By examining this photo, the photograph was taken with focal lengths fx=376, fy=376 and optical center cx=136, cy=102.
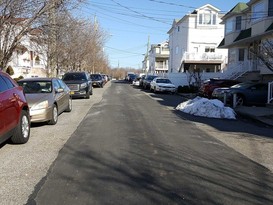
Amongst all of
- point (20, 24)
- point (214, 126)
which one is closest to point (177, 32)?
point (20, 24)

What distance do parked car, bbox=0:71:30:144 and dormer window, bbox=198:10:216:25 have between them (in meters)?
46.1

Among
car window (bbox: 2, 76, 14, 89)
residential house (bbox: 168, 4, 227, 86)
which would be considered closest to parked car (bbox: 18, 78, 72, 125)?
car window (bbox: 2, 76, 14, 89)

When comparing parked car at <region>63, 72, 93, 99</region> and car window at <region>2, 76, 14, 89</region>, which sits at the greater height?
car window at <region>2, 76, 14, 89</region>

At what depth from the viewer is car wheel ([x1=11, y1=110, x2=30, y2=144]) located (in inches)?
322

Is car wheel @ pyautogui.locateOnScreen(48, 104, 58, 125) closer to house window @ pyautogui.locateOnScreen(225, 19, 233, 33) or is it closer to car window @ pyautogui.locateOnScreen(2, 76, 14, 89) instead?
car window @ pyautogui.locateOnScreen(2, 76, 14, 89)

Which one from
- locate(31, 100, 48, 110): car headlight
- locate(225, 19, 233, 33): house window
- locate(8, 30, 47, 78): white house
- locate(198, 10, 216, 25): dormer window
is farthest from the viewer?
locate(198, 10, 216, 25): dormer window

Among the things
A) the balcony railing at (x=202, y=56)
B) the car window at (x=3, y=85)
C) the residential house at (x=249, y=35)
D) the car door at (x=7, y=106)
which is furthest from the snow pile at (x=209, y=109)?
the balcony railing at (x=202, y=56)

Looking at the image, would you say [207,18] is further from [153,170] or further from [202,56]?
[153,170]

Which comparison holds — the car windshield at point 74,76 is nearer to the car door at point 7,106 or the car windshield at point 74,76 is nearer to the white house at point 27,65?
the white house at point 27,65

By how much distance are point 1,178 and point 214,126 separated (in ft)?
25.4

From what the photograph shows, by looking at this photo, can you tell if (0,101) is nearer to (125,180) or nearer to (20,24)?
(125,180)

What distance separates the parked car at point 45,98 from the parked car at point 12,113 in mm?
1965

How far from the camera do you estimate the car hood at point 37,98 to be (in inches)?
428

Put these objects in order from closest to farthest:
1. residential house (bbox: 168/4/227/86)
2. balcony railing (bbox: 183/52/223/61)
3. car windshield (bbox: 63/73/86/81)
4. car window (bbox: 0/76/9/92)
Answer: car window (bbox: 0/76/9/92) → car windshield (bbox: 63/73/86/81) → balcony railing (bbox: 183/52/223/61) → residential house (bbox: 168/4/227/86)
